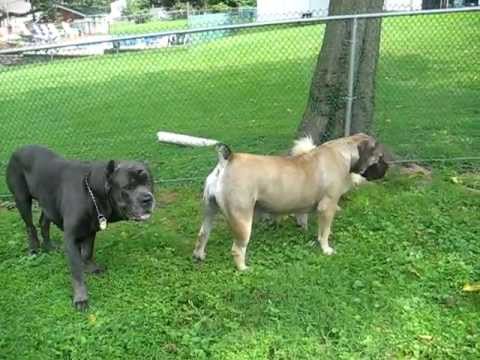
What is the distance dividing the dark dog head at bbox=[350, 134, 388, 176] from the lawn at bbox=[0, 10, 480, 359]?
56 centimetres

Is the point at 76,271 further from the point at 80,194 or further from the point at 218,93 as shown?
the point at 218,93

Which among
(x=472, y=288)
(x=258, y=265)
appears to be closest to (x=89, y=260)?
(x=258, y=265)

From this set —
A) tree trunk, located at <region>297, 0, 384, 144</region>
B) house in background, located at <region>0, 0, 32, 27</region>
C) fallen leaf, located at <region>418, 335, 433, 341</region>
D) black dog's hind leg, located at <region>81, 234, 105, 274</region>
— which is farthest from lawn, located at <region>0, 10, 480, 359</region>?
house in background, located at <region>0, 0, 32, 27</region>

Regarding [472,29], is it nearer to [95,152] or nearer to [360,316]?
[95,152]

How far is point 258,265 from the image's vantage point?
462cm


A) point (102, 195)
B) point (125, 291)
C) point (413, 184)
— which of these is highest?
point (102, 195)

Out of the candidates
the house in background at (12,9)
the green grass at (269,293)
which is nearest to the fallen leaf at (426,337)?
the green grass at (269,293)

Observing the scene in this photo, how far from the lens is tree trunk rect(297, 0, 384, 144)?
6172 millimetres

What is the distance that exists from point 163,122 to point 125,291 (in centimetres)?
582

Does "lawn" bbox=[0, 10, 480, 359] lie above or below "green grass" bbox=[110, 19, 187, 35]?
below

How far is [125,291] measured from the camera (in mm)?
4348

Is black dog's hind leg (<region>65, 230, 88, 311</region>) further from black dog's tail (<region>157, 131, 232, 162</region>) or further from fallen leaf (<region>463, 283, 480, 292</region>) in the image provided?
black dog's tail (<region>157, 131, 232, 162</region>)

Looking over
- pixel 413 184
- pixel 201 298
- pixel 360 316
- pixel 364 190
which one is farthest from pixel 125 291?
pixel 413 184

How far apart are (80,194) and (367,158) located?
230 cm
